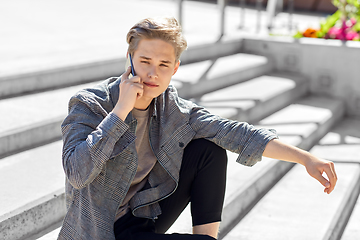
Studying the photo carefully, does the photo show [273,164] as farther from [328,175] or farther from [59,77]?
[59,77]

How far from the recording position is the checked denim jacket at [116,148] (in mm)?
1338

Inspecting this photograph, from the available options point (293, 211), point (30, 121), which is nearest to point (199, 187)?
point (293, 211)

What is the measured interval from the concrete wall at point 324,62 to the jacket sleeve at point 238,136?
9.41 feet

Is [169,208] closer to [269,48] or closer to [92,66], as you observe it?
[92,66]

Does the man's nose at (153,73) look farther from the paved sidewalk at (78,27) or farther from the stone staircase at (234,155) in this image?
the paved sidewalk at (78,27)

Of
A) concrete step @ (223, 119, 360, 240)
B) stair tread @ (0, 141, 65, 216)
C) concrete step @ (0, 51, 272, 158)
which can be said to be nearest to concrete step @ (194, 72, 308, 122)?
concrete step @ (0, 51, 272, 158)

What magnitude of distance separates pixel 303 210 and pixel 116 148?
1.37 m

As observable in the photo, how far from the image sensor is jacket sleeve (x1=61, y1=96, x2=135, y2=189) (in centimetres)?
132

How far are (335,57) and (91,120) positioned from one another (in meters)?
3.38

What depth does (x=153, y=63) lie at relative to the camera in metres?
1.49

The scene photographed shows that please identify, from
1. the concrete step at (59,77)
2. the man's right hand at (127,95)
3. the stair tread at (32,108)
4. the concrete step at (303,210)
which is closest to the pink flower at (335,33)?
the concrete step at (303,210)

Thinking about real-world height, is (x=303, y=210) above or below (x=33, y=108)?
below

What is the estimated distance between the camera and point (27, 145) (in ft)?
7.74

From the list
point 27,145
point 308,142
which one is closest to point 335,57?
point 308,142
